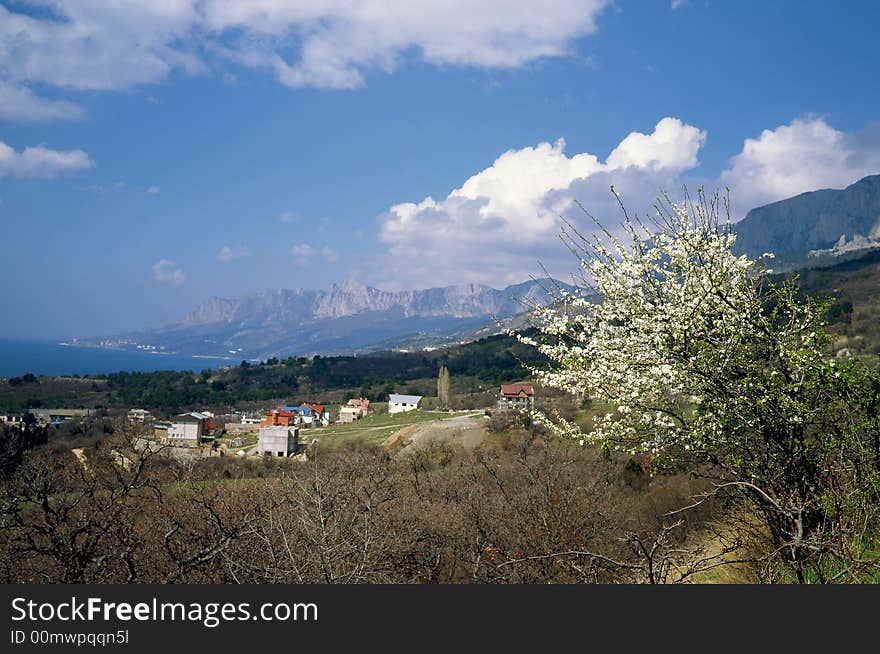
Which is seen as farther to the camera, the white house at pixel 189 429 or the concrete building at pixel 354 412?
the concrete building at pixel 354 412

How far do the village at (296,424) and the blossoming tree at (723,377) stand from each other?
34067mm

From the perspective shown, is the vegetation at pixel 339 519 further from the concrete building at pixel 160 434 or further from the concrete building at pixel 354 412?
the concrete building at pixel 354 412

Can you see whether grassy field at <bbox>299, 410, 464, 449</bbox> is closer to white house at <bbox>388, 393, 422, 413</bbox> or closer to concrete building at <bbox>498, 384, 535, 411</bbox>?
concrete building at <bbox>498, 384, 535, 411</bbox>

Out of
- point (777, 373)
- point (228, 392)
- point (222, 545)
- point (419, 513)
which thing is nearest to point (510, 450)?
point (419, 513)

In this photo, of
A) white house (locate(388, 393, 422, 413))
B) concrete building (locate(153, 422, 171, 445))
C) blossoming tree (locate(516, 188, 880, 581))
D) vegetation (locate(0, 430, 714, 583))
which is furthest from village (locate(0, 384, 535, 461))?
blossoming tree (locate(516, 188, 880, 581))

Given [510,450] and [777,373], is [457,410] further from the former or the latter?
[777,373]

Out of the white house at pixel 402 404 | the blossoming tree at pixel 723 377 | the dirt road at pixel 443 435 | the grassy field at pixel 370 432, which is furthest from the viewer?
the white house at pixel 402 404

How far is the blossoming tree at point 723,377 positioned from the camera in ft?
21.4

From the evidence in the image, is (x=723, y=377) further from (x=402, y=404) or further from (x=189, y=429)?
(x=402, y=404)

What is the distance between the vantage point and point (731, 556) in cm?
777

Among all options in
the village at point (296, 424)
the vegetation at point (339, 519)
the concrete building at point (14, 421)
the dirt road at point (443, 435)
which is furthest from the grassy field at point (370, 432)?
the vegetation at point (339, 519)

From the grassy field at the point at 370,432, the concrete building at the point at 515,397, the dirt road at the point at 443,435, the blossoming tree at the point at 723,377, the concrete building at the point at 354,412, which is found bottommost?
the concrete building at the point at 354,412

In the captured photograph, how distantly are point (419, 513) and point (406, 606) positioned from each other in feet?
78.0

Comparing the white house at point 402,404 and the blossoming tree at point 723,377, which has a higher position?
the blossoming tree at point 723,377
